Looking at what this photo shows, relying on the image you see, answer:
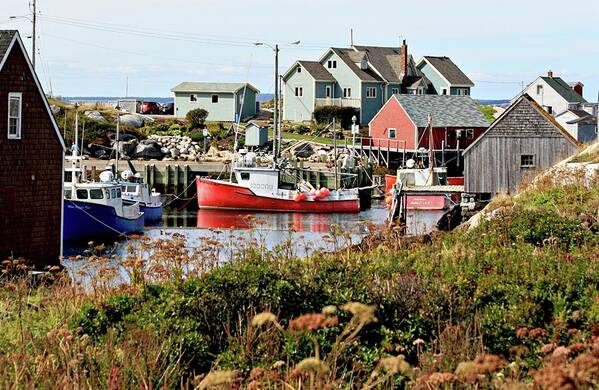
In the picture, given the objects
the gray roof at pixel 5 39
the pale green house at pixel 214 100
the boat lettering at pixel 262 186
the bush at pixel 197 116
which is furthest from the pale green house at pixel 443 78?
the gray roof at pixel 5 39

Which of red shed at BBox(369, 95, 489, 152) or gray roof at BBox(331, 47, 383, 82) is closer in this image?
red shed at BBox(369, 95, 489, 152)

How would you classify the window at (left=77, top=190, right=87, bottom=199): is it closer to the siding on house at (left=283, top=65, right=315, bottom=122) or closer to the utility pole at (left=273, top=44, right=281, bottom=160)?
the utility pole at (left=273, top=44, right=281, bottom=160)

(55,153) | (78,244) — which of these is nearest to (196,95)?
(78,244)

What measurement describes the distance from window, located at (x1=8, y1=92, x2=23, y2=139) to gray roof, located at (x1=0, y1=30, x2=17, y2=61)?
1.32 metres

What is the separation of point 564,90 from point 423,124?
85.8 ft

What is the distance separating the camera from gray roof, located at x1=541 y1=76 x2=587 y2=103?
3836 inches

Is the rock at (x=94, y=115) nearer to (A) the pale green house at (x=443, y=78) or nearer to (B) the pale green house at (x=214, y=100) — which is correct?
(B) the pale green house at (x=214, y=100)

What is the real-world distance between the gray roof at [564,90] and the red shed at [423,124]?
18.4 meters

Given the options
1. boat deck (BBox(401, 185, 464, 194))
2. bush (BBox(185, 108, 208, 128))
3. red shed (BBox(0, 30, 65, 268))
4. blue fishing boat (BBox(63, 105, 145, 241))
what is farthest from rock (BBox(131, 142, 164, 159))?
red shed (BBox(0, 30, 65, 268))

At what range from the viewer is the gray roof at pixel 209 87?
9319 cm

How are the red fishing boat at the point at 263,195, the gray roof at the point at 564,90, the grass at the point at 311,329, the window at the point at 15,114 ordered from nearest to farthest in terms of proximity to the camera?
1. the grass at the point at 311,329
2. the window at the point at 15,114
3. the red fishing boat at the point at 263,195
4. the gray roof at the point at 564,90

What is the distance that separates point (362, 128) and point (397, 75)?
888 centimetres

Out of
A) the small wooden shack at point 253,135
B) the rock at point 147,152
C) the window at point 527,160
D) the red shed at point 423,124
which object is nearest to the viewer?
the window at point 527,160

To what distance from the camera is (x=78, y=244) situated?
150 ft
